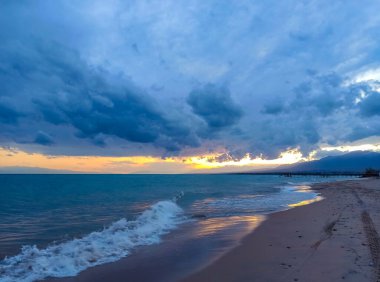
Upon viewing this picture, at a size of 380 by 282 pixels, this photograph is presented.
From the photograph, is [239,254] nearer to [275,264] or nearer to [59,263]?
[275,264]

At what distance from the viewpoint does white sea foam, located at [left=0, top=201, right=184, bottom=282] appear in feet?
28.9

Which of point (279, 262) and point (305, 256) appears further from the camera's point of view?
point (305, 256)

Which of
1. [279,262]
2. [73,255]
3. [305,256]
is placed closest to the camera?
[279,262]

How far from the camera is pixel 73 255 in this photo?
33.4 ft

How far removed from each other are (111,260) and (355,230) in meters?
9.18

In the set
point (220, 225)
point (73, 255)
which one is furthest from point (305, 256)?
point (220, 225)

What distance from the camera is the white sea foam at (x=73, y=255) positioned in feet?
28.9

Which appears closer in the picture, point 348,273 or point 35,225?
point 348,273

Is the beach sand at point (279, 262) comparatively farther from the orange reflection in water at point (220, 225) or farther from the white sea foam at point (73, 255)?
the orange reflection in water at point (220, 225)

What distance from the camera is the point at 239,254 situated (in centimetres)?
1020

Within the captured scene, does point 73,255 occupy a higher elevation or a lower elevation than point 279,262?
lower

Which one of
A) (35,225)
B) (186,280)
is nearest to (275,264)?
(186,280)

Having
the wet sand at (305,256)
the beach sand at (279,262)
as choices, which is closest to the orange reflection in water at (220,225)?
the wet sand at (305,256)

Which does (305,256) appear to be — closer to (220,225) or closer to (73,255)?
(73,255)
